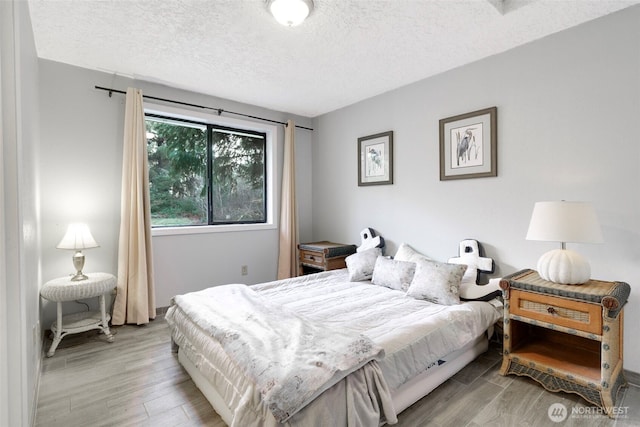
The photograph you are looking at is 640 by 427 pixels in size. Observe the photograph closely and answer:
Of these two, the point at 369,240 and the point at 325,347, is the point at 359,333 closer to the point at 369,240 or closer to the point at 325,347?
the point at 325,347

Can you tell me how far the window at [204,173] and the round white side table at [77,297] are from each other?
984 millimetres

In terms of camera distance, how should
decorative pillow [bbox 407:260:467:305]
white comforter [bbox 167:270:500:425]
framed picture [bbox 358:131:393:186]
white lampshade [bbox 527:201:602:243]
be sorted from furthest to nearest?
framed picture [bbox 358:131:393:186]
decorative pillow [bbox 407:260:467:305]
white lampshade [bbox 527:201:602:243]
white comforter [bbox 167:270:500:425]

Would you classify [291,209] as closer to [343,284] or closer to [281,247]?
[281,247]

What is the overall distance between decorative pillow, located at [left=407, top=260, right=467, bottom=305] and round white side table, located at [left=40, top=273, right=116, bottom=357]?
2634mm

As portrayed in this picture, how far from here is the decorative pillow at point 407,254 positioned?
3.14 metres

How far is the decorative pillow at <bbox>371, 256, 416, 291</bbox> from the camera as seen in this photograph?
281 centimetres

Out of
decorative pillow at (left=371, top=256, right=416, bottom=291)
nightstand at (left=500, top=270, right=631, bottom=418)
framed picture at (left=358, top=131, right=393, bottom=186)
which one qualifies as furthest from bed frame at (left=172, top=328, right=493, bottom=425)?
framed picture at (left=358, top=131, right=393, bottom=186)

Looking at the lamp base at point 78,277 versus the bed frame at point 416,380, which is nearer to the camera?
the bed frame at point 416,380

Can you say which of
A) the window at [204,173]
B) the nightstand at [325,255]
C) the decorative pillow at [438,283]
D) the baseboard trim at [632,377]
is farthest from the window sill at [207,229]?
the baseboard trim at [632,377]

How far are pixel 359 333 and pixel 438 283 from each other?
3.29 feet

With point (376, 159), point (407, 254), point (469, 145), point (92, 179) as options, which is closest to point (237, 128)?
point (92, 179)

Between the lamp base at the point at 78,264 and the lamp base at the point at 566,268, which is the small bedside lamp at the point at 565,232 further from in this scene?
the lamp base at the point at 78,264

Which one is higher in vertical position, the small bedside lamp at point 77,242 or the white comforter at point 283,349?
the small bedside lamp at point 77,242

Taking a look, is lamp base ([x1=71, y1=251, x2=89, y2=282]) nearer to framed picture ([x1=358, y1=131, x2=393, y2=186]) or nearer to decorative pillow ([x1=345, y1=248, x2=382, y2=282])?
decorative pillow ([x1=345, y1=248, x2=382, y2=282])
